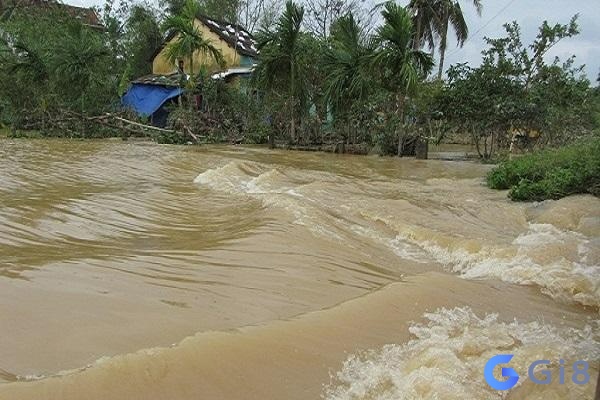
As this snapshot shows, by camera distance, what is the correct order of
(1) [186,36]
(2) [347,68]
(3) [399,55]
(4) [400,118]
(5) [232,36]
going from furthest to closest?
1. (5) [232,36]
2. (1) [186,36]
3. (2) [347,68]
4. (4) [400,118]
5. (3) [399,55]

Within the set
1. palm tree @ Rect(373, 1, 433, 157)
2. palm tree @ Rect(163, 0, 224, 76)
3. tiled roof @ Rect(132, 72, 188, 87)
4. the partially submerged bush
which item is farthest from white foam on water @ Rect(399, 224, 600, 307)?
tiled roof @ Rect(132, 72, 188, 87)

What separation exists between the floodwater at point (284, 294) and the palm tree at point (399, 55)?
7.86 metres

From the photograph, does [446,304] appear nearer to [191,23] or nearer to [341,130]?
[341,130]

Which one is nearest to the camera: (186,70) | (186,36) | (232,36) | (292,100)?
(292,100)

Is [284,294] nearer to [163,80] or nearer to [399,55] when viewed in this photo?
[399,55]

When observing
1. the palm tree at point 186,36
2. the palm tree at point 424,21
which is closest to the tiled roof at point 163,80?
the palm tree at point 186,36

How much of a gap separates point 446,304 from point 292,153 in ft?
44.8

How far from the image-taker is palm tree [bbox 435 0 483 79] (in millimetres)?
27077

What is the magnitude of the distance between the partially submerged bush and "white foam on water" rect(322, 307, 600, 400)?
5.08 metres

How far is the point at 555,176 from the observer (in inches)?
352

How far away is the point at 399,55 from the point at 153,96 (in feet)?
45.5

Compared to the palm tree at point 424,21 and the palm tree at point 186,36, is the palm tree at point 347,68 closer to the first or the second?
the palm tree at point 186,36

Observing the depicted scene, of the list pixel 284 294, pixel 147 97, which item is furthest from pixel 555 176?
pixel 147 97

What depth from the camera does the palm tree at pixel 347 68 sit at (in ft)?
55.3
